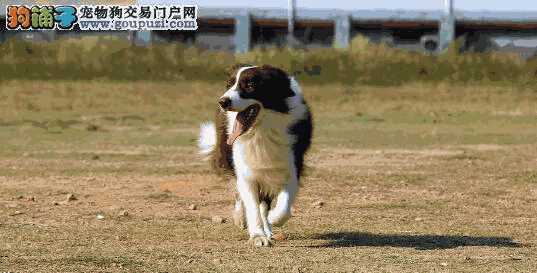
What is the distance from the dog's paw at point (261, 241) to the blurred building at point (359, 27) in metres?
34.2

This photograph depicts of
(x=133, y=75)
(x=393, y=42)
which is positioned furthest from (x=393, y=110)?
(x=393, y=42)

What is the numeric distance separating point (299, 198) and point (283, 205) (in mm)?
3014

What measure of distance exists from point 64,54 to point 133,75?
240cm

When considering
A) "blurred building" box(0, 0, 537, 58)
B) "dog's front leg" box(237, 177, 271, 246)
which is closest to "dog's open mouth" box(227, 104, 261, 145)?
"dog's front leg" box(237, 177, 271, 246)

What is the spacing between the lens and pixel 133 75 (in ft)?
110

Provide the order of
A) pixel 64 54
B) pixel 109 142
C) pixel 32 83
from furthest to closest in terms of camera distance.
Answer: pixel 64 54 < pixel 32 83 < pixel 109 142

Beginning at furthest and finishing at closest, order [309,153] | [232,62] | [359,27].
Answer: [359,27] < [232,62] < [309,153]

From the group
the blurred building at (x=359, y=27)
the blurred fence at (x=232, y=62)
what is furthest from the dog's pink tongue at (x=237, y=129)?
the blurred building at (x=359, y=27)

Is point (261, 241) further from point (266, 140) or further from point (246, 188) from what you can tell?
point (266, 140)

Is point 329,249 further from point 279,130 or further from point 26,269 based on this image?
point 26,269

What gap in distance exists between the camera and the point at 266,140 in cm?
945

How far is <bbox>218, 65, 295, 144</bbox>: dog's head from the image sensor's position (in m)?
9.17

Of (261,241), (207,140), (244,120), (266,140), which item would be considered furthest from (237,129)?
(207,140)

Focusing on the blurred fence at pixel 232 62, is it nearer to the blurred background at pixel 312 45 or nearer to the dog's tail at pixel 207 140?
the blurred background at pixel 312 45
